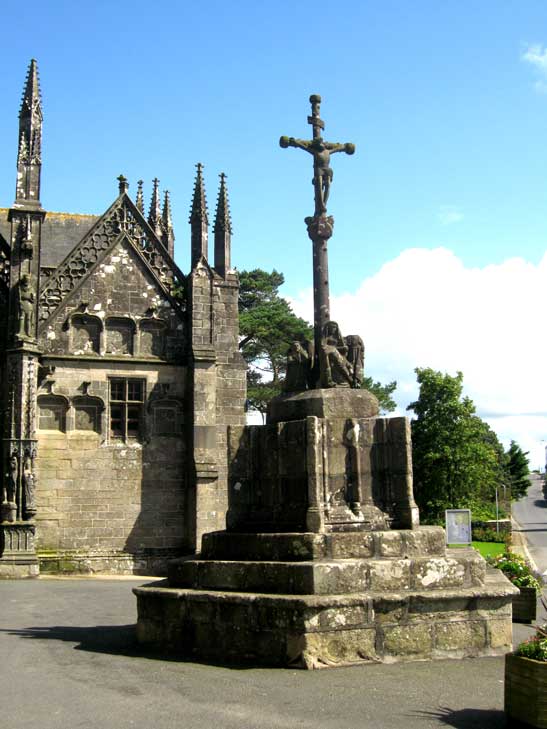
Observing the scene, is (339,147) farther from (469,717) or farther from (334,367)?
(469,717)

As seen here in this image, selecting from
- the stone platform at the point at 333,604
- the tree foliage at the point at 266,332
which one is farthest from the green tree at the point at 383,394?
the stone platform at the point at 333,604

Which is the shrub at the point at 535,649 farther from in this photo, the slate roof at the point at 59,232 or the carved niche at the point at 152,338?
the slate roof at the point at 59,232

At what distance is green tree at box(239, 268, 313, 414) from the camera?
42188 mm

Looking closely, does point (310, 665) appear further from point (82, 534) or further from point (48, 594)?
point (82, 534)

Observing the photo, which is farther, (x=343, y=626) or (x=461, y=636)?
(x=461, y=636)

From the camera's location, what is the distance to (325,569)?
24.5 ft

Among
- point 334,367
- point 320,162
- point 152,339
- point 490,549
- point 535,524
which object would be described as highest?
point 320,162

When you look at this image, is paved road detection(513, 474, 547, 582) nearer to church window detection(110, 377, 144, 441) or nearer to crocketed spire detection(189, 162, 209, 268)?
church window detection(110, 377, 144, 441)

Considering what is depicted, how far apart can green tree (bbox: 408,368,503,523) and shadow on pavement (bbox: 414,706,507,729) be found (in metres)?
36.9

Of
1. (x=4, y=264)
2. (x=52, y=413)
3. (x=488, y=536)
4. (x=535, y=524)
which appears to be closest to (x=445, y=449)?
(x=488, y=536)

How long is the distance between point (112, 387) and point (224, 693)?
1563 cm

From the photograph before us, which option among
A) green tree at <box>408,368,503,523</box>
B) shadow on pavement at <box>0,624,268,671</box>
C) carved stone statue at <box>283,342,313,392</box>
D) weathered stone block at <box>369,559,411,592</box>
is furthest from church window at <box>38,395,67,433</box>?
green tree at <box>408,368,503,523</box>

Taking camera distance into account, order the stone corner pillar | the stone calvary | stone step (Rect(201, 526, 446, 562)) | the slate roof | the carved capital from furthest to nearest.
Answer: the slate roof → the stone corner pillar → the carved capital → stone step (Rect(201, 526, 446, 562)) → the stone calvary

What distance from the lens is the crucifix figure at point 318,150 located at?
32.2 ft
